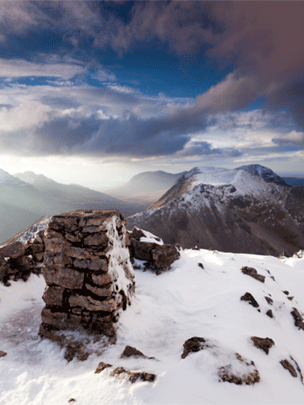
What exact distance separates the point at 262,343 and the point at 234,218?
128307 millimetres

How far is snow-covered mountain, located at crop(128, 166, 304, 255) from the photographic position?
10895 centimetres

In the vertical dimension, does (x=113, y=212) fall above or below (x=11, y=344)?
above

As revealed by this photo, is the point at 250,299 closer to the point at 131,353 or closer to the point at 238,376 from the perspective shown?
the point at 238,376

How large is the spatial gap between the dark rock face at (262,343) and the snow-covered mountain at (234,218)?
305ft

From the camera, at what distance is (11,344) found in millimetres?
9102

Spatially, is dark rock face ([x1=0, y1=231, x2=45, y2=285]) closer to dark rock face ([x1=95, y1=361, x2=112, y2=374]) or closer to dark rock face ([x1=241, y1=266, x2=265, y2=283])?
dark rock face ([x1=95, y1=361, x2=112, y2=374])

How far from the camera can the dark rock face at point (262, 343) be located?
8.93 metres

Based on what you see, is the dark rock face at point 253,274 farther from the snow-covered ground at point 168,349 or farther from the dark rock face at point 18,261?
the dark rock face at point 18,261

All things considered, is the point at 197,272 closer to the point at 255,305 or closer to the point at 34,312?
the point at 255,305

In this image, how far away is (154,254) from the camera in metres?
18.8

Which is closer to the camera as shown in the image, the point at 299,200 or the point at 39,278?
the point at 39,278

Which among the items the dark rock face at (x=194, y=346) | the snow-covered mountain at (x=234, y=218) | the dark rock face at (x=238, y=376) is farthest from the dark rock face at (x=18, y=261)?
the snow-covered mountain at (x=234, y=218)

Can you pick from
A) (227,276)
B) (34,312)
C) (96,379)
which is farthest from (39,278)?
(227,276)

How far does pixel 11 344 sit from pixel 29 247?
8720 mm
